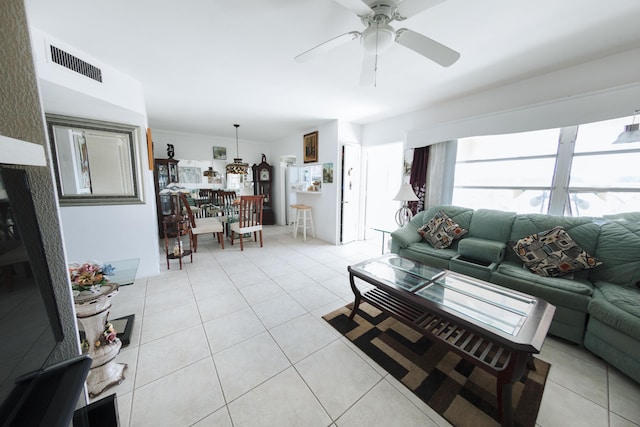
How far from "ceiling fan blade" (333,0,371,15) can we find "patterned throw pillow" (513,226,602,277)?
8.34 ft

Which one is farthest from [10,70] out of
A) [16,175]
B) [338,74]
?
[338,74]

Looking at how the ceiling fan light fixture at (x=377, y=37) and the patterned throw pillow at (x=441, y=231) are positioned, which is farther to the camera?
the patterned throw pillow at (x=441, y=231)

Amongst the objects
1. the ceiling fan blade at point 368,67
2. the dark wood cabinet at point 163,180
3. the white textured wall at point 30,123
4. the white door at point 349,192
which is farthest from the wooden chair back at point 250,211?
the white textured wall at point 30,123

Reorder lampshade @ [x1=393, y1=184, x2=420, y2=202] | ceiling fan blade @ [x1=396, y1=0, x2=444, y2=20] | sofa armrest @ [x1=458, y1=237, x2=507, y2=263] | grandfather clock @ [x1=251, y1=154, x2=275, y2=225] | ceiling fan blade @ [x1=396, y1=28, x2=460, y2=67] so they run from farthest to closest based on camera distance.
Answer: grandfather clock @ [x1=251, y1=154, x2=275, y2=225], lampshade @ [x1=393, y1=184, x2=420, y2=202], sofa armrest @ [x1=458, y1=237, x2=507, y2=263], ceiling fan blade @ [x1=396, y1=28, x2=460, y2=67], ceiling fan blade @ [x1=396, y1=0, x2=444, y2=20]

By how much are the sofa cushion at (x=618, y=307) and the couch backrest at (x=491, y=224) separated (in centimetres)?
86

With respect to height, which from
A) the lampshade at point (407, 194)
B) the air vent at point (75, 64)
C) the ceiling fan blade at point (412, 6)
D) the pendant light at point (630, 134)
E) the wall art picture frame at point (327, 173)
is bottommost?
the lampshade at point (407, 194)

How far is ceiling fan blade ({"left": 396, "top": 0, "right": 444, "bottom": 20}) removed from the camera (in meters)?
1.12

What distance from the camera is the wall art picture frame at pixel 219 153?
18.3 ft

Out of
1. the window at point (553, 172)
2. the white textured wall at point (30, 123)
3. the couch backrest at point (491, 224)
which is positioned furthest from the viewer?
the couch backrest at point (491, 224)

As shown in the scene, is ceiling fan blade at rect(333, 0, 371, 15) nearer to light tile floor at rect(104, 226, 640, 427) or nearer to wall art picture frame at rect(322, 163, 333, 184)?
light tile floor at rect(104, 226, 640, 427)

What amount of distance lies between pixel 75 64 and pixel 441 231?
13.7 feet

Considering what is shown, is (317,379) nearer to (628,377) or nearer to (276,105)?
(628,377)

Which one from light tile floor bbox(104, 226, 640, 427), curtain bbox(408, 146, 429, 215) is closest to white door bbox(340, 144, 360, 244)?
curtain bbox(408, 146, 429, 215)

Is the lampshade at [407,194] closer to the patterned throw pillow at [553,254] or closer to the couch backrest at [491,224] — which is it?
the couch backrest at [491,224]
